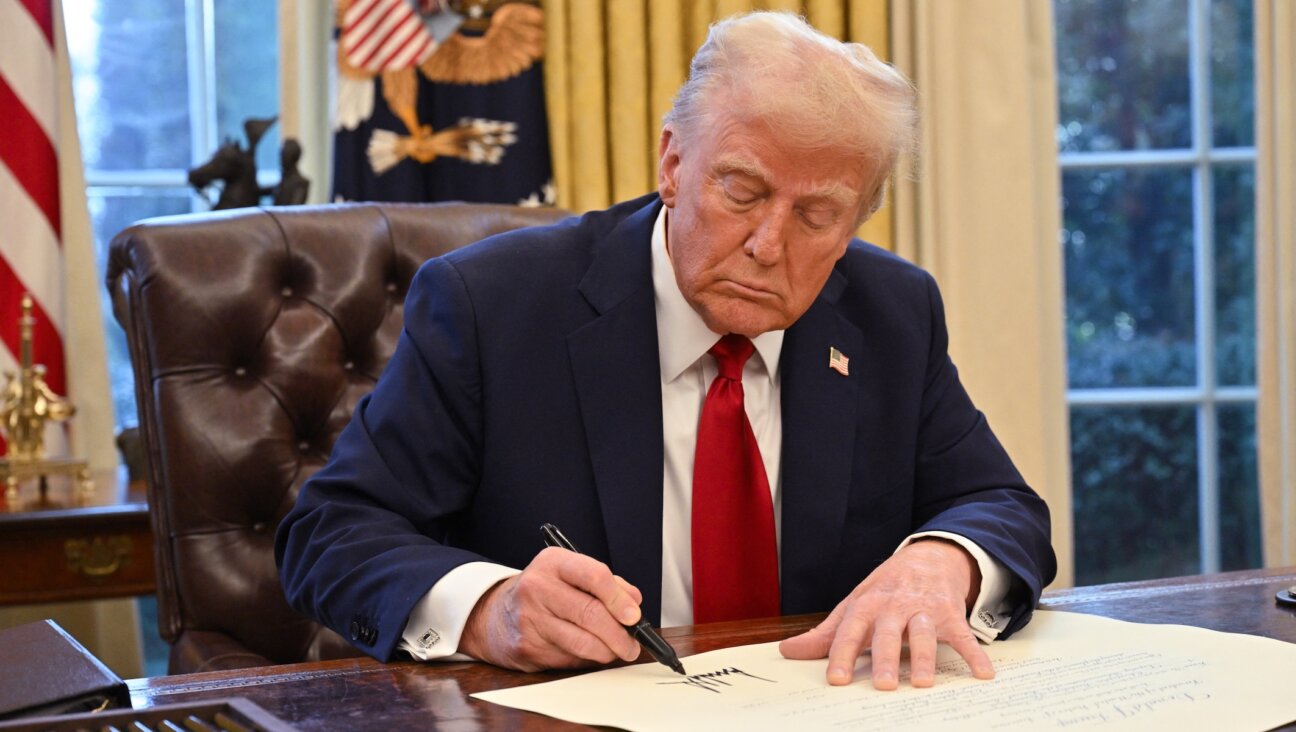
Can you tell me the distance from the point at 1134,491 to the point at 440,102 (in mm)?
2371

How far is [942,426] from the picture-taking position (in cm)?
197

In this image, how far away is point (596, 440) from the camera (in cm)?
175

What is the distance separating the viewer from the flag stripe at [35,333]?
3.26m

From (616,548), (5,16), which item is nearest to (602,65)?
(5,16)

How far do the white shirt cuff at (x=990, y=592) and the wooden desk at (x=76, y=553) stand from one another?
1.70 metres

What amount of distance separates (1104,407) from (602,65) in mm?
1870

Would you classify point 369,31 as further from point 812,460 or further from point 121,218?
point 812,460

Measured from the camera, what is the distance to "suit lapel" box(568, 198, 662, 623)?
1729mm

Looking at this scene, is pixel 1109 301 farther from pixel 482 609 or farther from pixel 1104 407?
A: pixel 482 609

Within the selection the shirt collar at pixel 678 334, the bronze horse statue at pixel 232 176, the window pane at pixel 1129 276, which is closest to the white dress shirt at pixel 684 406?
the shirt collar at pixel 678 334

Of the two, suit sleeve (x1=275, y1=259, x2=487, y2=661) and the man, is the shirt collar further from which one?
suit sleeve (x1=275, y1=259, x2=487, y2=661)

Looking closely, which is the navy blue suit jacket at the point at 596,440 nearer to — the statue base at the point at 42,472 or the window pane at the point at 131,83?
the statue base at the point at 42,472

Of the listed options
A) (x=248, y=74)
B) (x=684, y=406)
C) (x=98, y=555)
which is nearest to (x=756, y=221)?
(x=684, y=406)

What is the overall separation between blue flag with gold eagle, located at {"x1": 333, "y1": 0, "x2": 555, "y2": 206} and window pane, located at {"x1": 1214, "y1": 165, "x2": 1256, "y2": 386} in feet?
6.78
